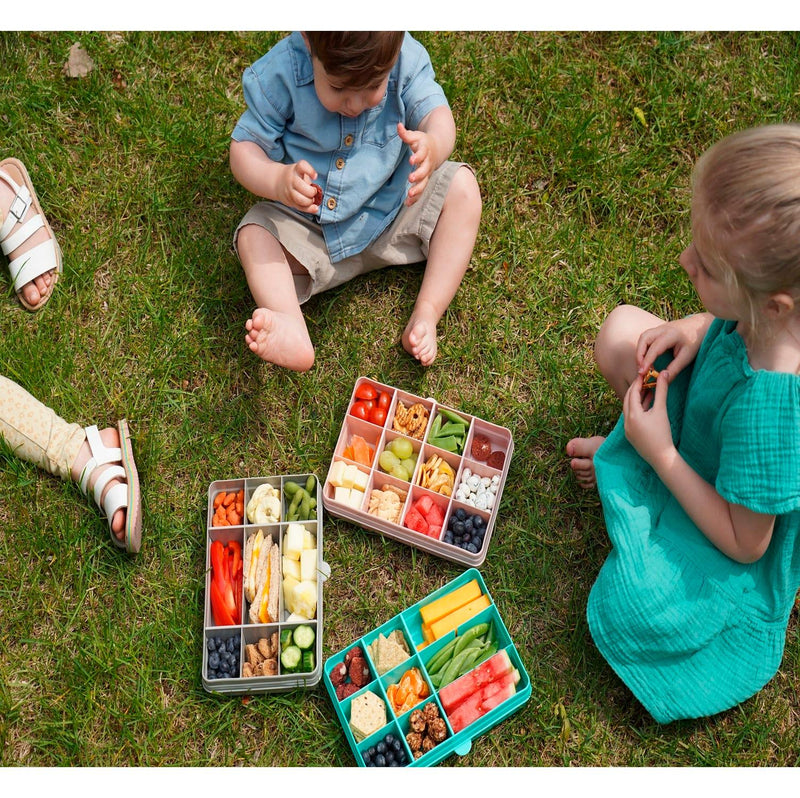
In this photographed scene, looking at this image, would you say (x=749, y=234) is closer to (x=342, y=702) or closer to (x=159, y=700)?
(x=342, y=702)

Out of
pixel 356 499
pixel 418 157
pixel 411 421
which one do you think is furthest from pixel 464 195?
pixel 356 499

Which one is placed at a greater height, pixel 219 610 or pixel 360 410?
pixel 360 410

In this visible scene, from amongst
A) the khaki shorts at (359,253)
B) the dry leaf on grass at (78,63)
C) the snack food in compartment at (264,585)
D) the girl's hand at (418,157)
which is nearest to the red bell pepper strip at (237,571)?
the snack food in compartment at (264,585)

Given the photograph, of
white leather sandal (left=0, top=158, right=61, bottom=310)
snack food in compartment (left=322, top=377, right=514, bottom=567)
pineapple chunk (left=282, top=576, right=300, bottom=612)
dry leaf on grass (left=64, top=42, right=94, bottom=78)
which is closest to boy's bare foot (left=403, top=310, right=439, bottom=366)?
snack food in compartment (left=322, top=377, right=514, bottom=567)

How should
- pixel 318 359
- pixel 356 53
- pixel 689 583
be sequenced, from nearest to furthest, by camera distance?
pixel 356 53 < pixel 689 583 < pixel 318 359

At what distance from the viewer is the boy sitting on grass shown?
5.75 feet

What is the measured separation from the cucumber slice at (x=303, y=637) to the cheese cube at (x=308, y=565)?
0.38 feet

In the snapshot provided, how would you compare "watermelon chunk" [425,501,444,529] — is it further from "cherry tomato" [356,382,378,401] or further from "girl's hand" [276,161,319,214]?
"girl's hand" [276,161,319,214]

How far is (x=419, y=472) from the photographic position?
6.31 ft

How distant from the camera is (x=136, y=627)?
75.8 inches

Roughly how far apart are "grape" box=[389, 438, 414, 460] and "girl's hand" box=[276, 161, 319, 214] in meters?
0.58

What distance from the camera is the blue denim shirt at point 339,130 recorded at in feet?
5.81

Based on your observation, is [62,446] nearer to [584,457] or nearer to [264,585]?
[264,585]

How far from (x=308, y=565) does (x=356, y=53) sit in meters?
1.12
